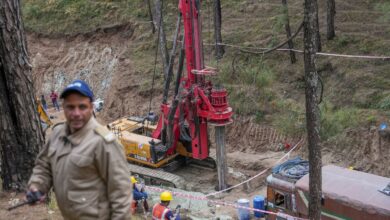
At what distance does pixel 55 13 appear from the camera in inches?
1204

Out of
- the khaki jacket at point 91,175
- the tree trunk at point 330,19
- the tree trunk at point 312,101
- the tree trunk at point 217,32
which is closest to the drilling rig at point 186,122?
the tree trunk at point 312,101

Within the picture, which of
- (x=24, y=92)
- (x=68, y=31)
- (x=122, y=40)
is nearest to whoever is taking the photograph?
(x=24, y=92)

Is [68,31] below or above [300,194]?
above

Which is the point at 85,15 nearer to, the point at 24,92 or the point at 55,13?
the point at 55,13

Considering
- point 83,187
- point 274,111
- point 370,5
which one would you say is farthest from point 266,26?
point 83,187

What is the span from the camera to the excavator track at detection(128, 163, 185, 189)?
13820 mm

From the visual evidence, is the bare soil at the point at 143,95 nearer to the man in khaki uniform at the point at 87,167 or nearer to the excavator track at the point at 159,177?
the excavator track at the point at 159,177

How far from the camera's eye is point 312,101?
7910 mm

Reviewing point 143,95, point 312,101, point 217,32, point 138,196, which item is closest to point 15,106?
point 312,101

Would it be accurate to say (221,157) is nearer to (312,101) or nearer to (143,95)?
(312,101)

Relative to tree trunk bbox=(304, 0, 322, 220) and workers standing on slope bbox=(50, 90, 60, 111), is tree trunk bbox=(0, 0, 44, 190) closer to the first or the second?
tree trunk bbox=(304, 0, 322, 220)

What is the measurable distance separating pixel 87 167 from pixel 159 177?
10.8m

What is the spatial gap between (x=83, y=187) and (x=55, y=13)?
29.4 m

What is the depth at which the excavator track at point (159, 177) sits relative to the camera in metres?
13.8
